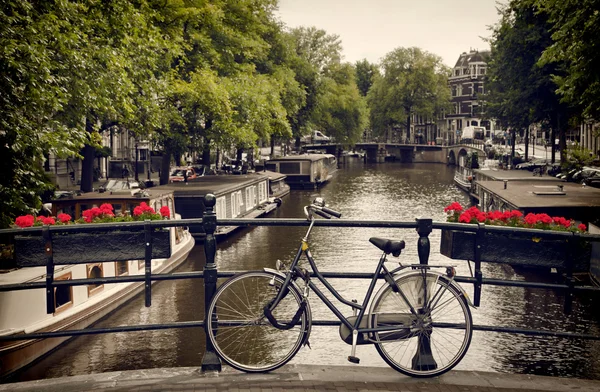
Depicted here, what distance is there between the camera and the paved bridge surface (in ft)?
18.6

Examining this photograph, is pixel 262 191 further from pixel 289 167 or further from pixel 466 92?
pixel 466 92

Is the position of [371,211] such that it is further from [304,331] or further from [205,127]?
[304,331]

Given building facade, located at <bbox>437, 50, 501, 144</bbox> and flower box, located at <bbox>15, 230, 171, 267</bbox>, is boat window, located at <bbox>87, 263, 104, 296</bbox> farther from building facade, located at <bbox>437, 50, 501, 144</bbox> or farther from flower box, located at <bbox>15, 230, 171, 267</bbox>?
building facade, located at <bbox>437, 50, 501, 144</bbox>

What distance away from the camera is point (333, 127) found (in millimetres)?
77125

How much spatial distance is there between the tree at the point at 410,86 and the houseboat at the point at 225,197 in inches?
2255

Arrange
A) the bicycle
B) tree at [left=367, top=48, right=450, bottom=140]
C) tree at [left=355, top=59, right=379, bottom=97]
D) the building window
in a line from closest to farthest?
the bicycle → the building window → tree at [left=367, top=48, right=450, bottom=140] → tree at [left=355, top=59, right=379, bottom=97]

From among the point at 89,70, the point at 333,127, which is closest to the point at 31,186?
the point at 89,70

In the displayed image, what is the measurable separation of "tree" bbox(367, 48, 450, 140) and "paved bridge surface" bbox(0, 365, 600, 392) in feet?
309

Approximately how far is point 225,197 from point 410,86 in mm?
69486

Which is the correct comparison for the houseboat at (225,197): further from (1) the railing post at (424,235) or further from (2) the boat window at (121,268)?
(1) the railing post at (424,235)

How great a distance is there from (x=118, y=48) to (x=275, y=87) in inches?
1014

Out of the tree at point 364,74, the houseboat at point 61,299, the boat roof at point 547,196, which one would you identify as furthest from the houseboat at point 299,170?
the tree at point 364,74

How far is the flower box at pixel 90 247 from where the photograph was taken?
20.6 feet

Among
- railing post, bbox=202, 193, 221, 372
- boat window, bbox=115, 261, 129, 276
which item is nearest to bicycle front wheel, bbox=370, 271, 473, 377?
railing post, bbox=202, 193, 221, 372
